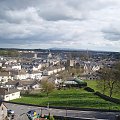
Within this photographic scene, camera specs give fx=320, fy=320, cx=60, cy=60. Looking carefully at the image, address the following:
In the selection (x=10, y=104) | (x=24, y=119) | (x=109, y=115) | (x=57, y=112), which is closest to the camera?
(x=24, y=119)

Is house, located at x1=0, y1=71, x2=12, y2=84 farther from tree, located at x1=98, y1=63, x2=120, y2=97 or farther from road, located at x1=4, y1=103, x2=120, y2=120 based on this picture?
road, located at x1=4, y1=103, x2=120, y2=120

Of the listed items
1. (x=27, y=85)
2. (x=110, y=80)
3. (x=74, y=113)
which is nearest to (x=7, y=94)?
(x=27, y=85)

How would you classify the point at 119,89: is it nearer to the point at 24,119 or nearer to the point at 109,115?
the point at 109,115

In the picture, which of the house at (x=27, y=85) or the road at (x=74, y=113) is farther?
the house at (x=27, y=85)

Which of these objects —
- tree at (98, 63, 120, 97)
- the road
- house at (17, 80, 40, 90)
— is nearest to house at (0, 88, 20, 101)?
the road

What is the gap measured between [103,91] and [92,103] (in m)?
13.6

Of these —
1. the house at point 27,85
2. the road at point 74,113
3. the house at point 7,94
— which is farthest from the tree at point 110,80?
the house at point 27,85

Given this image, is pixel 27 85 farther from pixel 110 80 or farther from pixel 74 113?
pixel 74 113

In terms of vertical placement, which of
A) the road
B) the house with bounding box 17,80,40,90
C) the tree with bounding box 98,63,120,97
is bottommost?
the house with bounding box 17,80,40,90

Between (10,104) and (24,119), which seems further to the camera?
(10,104)

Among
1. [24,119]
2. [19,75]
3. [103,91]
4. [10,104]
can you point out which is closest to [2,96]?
[10,104]

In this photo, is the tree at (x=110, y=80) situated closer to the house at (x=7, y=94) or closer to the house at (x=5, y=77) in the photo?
the house at (x=7, y=94)

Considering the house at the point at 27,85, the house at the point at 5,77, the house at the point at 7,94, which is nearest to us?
the house at the point at 7,94

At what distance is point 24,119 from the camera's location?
112 feet
